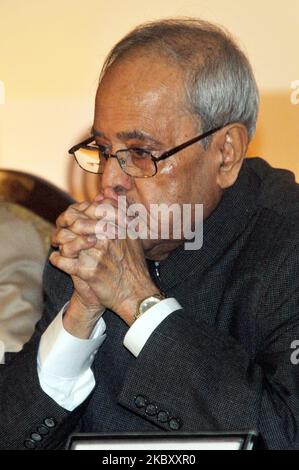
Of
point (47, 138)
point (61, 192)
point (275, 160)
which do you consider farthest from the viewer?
point (47, 138)

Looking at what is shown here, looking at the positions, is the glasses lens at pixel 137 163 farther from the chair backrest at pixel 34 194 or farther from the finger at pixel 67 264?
the chair backrest at pixel 34 194

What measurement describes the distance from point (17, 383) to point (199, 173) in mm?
535

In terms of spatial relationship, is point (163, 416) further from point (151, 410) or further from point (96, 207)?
point (96, 207)

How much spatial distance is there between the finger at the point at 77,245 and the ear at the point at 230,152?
12.4 inches

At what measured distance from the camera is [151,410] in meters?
1.48

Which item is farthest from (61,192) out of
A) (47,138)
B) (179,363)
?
(179,363)

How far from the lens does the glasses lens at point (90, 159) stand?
5.69 ft

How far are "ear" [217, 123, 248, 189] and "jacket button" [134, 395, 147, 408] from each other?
19.0 inches

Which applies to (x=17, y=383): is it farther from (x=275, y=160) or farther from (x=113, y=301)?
(x=275, y=160)

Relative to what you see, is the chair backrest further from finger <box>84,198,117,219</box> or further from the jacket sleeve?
the jacket sleeve

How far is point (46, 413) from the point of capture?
5.36 ft

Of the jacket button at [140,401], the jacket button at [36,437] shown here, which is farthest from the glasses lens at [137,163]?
the jacket button at [36,437]

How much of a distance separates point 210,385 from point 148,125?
19.4 inches

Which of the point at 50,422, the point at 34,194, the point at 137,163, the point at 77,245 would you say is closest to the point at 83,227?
the point at 77,245
